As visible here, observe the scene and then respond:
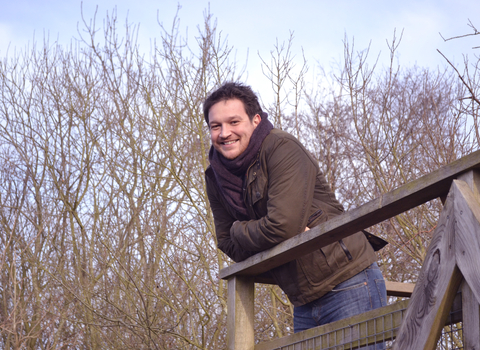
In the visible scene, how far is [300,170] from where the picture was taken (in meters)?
2.49

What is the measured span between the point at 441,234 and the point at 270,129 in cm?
118

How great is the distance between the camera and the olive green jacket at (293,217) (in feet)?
7.98

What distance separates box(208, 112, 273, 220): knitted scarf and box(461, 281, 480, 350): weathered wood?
1.26m

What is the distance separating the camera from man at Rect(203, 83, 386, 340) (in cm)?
246

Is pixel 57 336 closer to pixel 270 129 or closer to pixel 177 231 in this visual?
pixel 177 231

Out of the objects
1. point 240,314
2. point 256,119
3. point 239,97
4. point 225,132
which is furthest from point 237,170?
point 240,314

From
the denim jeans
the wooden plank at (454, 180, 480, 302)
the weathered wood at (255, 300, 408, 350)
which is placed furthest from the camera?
the denim jeans

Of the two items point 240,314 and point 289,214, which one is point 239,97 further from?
point 240,314

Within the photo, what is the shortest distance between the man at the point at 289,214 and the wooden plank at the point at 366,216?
0.21 ft

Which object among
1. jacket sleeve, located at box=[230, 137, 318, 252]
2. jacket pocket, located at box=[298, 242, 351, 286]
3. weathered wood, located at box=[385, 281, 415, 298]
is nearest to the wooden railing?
jacket sleeve, located at box=[230, 137, 318, 252]

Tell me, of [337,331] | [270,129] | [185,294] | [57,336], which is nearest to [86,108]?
[57,336]

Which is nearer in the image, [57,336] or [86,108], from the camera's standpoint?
[57,336]

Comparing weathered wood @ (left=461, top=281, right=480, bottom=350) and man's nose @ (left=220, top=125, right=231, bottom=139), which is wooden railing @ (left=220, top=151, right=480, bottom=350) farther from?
man's nose @ (left=220, top=125, right=231, bottom=139)

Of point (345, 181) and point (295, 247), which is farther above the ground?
point (345, 181)
